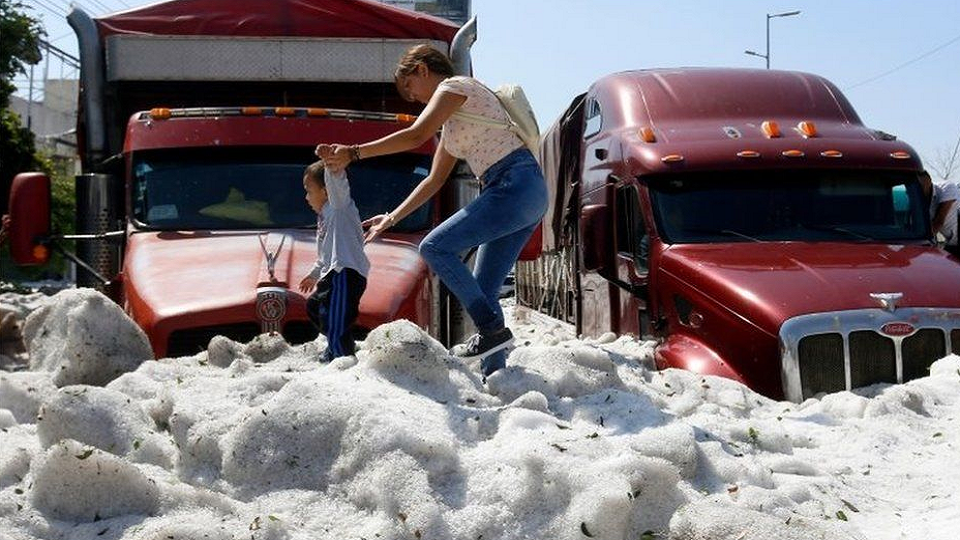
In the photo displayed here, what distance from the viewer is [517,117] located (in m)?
Result: 5.77

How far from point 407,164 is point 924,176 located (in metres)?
3.94

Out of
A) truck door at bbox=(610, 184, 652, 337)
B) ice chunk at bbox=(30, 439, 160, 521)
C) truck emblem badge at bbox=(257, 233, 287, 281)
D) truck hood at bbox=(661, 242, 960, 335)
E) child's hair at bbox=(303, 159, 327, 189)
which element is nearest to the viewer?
ice chunk at bbox=(30, 439, 160, 521)

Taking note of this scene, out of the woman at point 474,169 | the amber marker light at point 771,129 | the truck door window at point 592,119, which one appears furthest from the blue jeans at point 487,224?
the truck door window at point 592,119

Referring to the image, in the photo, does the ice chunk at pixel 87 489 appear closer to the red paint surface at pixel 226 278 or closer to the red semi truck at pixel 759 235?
the red paint surface at pixel 226 278

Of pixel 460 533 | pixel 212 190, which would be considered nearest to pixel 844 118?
pixel 212 190

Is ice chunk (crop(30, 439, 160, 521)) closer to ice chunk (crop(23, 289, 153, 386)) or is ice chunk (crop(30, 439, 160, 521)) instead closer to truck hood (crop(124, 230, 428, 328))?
ice chunk (crop(23, 289, 153, 386))

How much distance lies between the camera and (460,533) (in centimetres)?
413

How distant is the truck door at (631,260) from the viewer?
8953 mm

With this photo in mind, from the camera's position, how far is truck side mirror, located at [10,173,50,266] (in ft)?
23.7

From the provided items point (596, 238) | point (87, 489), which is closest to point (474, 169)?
point (87, 489)

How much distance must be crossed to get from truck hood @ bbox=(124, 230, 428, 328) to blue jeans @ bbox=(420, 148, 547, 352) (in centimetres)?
114

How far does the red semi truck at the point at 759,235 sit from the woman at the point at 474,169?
2.13 metres

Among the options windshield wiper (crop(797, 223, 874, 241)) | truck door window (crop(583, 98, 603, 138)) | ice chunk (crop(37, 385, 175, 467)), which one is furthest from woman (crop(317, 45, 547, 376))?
truck door window (crop(583, 98, 603, 138))

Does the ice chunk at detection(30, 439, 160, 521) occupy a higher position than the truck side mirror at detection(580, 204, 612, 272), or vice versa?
the truck side mirror at detection(580, 204, 612, 272)
